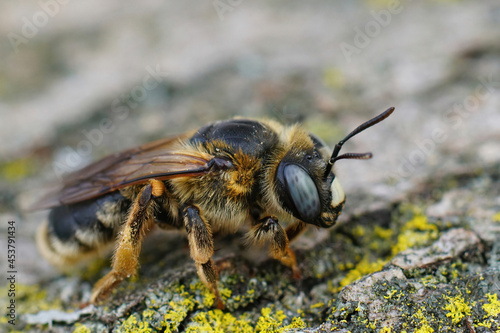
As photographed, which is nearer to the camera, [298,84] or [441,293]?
[441,293]

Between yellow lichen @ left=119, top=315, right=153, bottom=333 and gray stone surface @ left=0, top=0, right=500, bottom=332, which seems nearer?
yellow lichen @ left=119, top=315, right=153, bottom=333

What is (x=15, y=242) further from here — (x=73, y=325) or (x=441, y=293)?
(x=441, y=293)

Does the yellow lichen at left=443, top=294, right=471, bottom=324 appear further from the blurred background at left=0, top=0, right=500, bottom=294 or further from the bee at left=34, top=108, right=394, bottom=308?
the blurred background at left=0, top=0, right=500, bottom=294

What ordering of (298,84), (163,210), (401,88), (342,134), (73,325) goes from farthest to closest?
1. (298,84)
2. (401,88)
3. (342,134)
4. (163,210)
5. (73,325)

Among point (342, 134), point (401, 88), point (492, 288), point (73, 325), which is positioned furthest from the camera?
point (401, 88)

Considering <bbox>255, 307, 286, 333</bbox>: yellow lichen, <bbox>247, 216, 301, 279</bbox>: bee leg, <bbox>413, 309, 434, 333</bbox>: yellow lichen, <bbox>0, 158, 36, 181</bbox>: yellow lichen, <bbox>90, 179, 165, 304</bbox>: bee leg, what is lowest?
<bbox>413, 309, 434, 333</bbox>: yellow lichen

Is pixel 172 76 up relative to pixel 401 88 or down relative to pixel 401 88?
up

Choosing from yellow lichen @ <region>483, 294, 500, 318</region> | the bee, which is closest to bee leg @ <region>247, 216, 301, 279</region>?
the bee

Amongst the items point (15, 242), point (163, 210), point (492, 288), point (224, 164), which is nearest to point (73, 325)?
point (163, 210)
